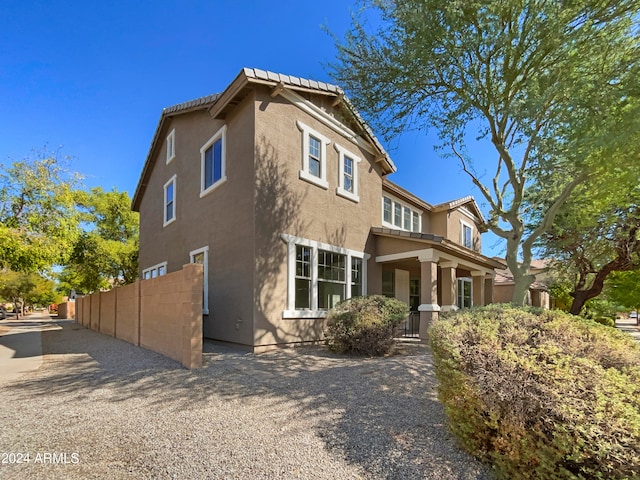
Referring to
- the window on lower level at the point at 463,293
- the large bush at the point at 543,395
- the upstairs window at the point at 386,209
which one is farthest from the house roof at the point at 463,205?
the large bush at the point at 543,395

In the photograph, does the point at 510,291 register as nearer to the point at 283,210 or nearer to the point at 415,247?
the point at 415,247

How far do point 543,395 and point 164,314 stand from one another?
8.56 metres

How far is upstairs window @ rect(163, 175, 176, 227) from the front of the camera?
14.8m

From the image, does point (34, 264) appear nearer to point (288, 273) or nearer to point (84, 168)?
point (84, 168)

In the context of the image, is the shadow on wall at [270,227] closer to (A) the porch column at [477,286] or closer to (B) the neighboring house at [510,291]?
(A) the porch column at [477,286]

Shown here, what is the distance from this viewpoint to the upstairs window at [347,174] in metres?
12.7

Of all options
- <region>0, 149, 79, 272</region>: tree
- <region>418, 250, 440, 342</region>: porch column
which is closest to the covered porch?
<region>418, 250, 440, 342</region>: porch column

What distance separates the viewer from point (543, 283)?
31812 millimetres

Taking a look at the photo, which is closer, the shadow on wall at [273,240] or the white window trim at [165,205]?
the shadow on wall at [273,240]

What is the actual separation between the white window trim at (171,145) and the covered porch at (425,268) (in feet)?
29.4

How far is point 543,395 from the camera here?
9.49 feet

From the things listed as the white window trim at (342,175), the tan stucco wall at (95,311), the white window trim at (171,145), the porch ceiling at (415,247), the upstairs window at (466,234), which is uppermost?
the white window trim at (171,145)

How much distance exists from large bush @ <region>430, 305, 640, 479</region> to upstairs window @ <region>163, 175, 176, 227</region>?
1313 cm

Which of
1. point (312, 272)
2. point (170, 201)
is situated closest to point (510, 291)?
point (312, 272)
